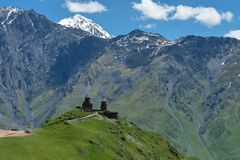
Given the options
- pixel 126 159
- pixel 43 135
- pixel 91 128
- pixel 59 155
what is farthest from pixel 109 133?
pixel 59 155

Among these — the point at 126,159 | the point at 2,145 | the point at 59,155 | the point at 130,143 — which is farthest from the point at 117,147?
the point at 2,145

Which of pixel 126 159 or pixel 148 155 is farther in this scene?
pixel 148 155

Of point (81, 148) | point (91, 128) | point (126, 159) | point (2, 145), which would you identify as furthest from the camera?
point (91, 128)

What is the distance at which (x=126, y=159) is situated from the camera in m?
172

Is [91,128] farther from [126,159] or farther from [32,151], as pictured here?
[32,151]

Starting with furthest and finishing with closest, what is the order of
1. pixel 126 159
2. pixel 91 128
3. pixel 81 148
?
pixel 91 128 < pixel 126 159 < pixel 81 148

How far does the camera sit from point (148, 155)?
195m

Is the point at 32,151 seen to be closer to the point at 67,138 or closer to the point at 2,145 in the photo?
the point at 2,145

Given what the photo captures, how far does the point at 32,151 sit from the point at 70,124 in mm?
48223

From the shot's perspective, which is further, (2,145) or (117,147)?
Answer: (117,147)

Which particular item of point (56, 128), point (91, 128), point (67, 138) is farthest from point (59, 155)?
point (91, 128)

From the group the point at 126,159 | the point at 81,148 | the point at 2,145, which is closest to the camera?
the point at 2,145

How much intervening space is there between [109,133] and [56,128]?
25590mm

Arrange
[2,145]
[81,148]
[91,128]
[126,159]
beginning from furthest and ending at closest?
[91,128]
[126,159]
[81,148]
[2,145]
